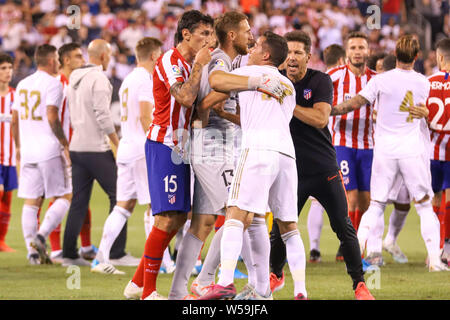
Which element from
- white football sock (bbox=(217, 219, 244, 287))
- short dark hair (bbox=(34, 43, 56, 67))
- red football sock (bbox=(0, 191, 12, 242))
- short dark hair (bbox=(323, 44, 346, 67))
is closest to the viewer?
white football sock (bbox=(217, 219, 244, 287))

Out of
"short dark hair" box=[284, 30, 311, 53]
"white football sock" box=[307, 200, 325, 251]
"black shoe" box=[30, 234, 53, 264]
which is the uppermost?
"short dark hair" box=[284, 30, 311, 53]

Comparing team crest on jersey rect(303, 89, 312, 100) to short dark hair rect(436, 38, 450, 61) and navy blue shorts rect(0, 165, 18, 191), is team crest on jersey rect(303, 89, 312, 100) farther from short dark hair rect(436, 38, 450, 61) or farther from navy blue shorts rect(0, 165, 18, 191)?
navy blue shorts rect(0, 165, 18, 191)

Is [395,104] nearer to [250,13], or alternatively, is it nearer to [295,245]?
[295,245]

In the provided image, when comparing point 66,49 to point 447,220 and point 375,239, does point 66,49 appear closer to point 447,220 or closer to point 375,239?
point 375,239

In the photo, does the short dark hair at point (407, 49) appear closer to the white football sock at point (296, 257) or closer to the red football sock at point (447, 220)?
the red football sock at point (447, 220)

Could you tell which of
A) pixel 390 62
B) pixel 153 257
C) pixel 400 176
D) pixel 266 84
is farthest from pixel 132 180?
pixel 390 62

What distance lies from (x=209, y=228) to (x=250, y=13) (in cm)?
1671

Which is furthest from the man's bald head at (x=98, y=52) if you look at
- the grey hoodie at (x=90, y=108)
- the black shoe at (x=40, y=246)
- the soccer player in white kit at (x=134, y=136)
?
the black shoe at (x=40, y=246)

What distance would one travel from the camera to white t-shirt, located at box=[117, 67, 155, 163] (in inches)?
316

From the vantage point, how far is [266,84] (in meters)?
5.34

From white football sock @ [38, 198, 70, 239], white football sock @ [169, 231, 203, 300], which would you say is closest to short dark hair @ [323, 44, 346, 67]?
white football sock @ [38, 198, 70, 239]

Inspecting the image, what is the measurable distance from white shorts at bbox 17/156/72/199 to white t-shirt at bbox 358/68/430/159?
11.2 ft

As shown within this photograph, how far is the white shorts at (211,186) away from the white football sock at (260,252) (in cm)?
28

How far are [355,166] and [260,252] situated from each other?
3110 mm
